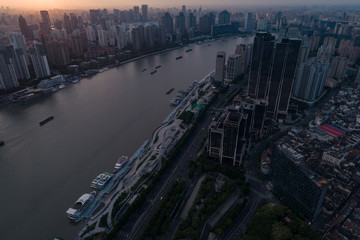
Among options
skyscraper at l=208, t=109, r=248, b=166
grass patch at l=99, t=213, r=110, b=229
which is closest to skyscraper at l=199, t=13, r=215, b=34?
skyscraper at l=208, t=109, r=248, b=166

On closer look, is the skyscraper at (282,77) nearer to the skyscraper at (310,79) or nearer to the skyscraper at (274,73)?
the skyscraper at (274,73)

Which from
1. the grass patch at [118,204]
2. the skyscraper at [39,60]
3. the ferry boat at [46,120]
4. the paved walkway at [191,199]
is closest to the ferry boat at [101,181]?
the grass patch at [118,204]

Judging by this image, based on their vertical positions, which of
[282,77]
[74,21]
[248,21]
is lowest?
[282,77]

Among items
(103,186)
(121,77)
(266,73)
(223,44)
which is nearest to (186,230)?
(103,186)

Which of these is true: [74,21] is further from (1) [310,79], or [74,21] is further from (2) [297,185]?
(2) [297,185]

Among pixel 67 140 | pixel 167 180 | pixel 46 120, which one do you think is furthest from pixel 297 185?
pixel 46 120

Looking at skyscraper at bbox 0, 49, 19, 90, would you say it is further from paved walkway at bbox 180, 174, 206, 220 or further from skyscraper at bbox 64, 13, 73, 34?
skyscraper at bbox 64, 13, 73, 34
